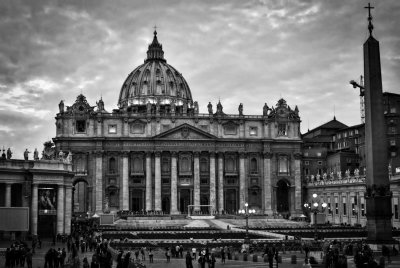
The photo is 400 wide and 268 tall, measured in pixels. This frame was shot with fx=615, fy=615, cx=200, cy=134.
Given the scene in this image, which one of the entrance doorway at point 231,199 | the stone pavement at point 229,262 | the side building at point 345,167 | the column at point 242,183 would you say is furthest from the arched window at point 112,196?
the stone pavement at point 229,262

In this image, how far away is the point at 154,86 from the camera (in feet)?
485

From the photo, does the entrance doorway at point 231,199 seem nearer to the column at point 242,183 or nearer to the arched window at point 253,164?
the column at point 242,183

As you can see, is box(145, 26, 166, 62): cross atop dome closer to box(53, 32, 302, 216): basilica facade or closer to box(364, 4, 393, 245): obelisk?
box(53, 32, 302, 216): basilica facade

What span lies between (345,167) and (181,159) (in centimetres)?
3161

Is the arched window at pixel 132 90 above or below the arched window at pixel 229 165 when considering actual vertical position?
above

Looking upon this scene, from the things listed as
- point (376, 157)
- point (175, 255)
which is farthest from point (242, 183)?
point (376, 157)

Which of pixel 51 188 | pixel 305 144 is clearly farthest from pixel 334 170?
pixel 51 188

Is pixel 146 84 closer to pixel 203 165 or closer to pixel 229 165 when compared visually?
pixel 203 165

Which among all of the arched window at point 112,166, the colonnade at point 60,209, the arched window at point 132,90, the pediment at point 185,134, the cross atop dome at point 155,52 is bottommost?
the colonnade at point 60,209

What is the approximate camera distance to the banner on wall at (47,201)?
59431 mm

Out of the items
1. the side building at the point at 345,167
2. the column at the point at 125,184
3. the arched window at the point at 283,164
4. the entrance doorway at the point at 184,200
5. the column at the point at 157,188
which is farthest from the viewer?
the arched window at the point at 283,164

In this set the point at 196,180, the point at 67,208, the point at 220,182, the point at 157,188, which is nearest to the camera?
the point at 67,208

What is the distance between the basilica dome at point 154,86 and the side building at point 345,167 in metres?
33.2

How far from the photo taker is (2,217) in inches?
1833
